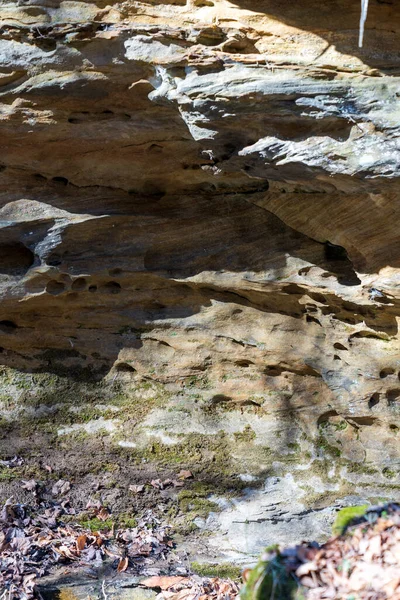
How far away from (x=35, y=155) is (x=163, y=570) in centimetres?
360

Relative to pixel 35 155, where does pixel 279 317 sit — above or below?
below

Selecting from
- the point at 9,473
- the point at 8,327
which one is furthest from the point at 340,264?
the point at 9,473

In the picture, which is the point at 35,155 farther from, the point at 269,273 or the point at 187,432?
the point at 187,432

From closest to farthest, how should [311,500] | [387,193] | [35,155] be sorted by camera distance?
[387,193] < [35,155] < [311,500]

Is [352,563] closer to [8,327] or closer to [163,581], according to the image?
[163,581]

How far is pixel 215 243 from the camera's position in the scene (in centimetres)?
557

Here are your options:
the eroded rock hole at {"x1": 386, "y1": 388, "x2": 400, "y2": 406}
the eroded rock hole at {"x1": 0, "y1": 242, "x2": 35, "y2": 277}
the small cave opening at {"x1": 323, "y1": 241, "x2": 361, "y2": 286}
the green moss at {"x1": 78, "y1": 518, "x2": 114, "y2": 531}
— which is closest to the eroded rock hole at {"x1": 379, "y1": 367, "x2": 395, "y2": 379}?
the eroded rock hole at {"x1": 386, "y1": 388, "x2": 400, "y2": 406}

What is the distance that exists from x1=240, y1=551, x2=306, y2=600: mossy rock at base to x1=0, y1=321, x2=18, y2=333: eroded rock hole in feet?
12.4

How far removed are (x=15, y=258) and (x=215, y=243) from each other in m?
1.92

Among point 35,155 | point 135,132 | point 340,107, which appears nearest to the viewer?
point 340,107

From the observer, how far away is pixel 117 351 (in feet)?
20.2

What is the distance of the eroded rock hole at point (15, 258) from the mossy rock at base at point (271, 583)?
3600 mm

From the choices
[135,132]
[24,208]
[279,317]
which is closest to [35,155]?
[24,208]

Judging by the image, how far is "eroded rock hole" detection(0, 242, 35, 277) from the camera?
580 centimetres
